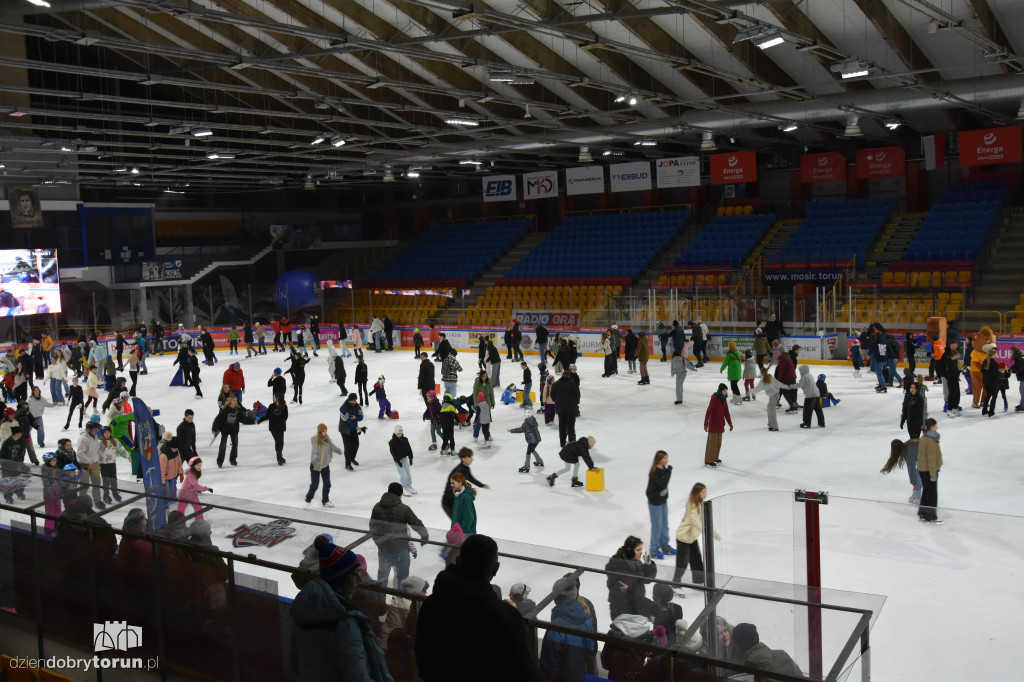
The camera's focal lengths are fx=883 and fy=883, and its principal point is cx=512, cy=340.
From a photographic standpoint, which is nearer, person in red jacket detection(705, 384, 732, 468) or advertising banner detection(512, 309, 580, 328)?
person in red jacket detection(705, 384, 732, 468)

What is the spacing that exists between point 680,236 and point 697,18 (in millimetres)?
20124

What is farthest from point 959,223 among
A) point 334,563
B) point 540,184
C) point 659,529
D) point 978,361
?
point 334,563

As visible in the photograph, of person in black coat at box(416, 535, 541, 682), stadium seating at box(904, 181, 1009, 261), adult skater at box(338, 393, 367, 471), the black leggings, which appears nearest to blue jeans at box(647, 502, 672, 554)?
the black leggings

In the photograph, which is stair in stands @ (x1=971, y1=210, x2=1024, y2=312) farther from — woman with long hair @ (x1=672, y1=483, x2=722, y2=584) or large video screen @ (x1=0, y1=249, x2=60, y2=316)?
large video screen @ (x1=0, y1=249, x2=60, y2=316)

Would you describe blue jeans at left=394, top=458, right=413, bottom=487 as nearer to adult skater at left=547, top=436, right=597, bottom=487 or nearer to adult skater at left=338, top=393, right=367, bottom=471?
adult skater at left=338, top=393, right=367, bottom=471

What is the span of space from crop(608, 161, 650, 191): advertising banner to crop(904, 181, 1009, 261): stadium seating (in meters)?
9.58

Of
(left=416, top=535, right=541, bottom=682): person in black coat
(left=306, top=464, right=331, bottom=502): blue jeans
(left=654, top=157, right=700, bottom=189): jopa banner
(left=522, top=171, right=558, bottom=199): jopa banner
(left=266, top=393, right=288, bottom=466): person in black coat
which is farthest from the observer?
(left=522, top=171, right=558, bottom=199): jopa banner

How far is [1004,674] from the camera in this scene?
568 centimetres

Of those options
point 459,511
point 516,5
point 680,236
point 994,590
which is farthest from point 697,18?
point 680,236

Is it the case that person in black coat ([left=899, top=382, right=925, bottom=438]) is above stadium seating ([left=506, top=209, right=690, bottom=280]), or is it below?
below

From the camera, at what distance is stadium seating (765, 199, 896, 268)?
31734 mm

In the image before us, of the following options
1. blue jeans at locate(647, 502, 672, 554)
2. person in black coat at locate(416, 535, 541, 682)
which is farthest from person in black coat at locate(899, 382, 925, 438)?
person in black coat at locate(416, 535, 541, 682)

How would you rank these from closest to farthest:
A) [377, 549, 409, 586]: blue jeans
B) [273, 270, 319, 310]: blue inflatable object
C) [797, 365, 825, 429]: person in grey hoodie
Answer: [377, 549, 409, 586]: blue jeans
[797, 365, 825, 429]: person in grey hoodie
[273, 270, 319, 310]: blue inflatable object

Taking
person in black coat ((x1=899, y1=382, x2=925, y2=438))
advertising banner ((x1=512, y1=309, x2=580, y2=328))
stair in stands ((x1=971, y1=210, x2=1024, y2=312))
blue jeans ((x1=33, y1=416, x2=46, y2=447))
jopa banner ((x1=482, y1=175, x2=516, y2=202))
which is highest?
jopa banner ((x1=482, y1=175, x2=516, y2=202))
